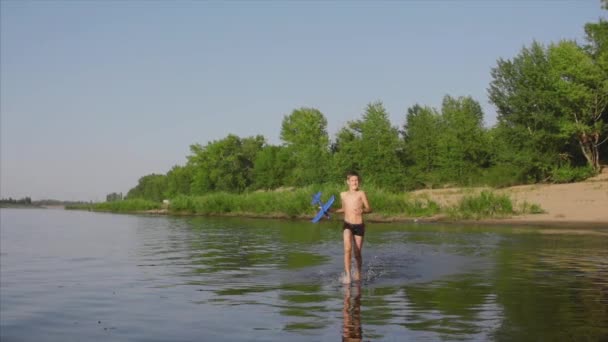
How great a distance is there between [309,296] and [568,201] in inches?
1596

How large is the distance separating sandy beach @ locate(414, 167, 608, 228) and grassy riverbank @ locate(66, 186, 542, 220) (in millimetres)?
2030

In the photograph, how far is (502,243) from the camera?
87.7 ft

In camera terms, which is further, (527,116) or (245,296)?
(527,116)

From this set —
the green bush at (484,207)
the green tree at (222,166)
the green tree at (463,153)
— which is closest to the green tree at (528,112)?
the green tree at (463,153)

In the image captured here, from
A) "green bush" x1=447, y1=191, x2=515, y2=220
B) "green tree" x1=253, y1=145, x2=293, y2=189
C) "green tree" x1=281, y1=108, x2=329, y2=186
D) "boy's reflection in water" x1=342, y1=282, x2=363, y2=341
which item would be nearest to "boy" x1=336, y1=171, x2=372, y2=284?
"boy's reflection in water" x1=342, y1=282, x2=363, y2=341

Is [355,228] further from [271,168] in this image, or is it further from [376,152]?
[271,168]

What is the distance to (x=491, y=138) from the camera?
77.1 metres

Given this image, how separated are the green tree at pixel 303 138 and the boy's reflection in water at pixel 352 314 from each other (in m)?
A: 75.3

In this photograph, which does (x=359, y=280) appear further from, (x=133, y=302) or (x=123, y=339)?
(x=123, y=339)

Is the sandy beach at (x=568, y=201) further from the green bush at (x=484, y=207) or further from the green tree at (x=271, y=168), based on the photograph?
the green tree at (x=271, y=168)

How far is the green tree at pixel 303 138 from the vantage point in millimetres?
90000

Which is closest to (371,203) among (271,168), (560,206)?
(560,206)

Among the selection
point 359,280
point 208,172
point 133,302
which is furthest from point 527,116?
point 208,172

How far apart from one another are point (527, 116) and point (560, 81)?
525 cm
